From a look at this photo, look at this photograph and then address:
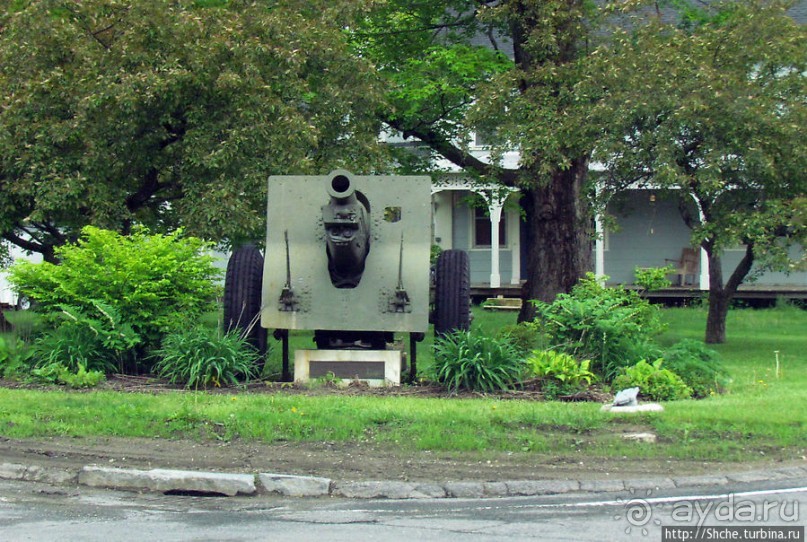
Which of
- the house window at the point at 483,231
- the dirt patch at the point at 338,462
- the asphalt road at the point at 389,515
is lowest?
the asphalt road at the point at 389,515

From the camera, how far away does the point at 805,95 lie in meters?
15.0

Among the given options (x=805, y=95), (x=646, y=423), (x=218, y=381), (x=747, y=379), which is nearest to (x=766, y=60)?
(x=805, y=95)

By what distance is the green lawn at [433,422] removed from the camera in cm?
837

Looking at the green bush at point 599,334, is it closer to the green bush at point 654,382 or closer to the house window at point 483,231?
the green bush at point 654,382

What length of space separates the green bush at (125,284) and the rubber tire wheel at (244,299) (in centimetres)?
35

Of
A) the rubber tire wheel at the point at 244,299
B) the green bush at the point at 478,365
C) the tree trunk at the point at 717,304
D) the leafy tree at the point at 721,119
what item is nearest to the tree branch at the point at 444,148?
the leafy tree at the point at 721,119

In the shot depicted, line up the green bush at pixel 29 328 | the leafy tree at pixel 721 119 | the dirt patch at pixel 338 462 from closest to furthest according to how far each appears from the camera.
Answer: the dirt patch at pixel 338 462 < the green bush at pixel 29 328 < the leafy tree at pixel 721 119

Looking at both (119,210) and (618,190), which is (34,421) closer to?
(119,210)

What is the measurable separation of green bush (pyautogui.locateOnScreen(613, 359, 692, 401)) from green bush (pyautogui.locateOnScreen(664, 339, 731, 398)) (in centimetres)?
22

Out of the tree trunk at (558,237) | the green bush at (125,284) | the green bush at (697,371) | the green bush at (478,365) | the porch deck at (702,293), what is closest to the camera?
the green bush at (478,365)

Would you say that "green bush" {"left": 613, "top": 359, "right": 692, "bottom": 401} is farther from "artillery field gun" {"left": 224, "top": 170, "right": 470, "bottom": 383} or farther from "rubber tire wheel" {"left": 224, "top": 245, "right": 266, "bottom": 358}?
"rubber tire wheel" {"left": 224, "top": 245, "right": 266, "bottom": 358}

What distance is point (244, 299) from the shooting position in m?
12.1

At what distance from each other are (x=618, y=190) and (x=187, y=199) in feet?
20.8

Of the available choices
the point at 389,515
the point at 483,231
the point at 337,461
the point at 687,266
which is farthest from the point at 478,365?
the point at 483,231
